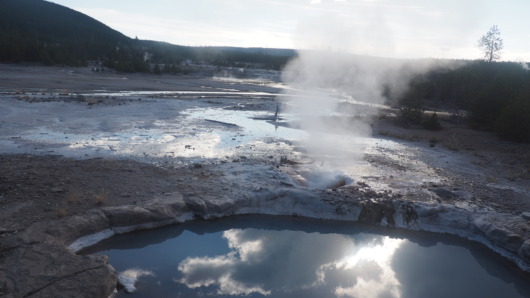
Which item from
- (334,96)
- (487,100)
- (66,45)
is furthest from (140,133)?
(66,45)

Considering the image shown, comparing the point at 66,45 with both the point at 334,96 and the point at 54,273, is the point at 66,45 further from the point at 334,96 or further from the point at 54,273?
the point at 54,273

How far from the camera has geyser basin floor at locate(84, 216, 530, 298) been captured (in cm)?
547

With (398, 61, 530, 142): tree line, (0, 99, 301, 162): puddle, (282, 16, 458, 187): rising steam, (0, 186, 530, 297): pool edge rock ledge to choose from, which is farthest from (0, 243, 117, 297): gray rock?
(398, 61, 530, 142): tree line

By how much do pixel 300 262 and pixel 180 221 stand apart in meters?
2.23

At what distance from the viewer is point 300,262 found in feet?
20.5

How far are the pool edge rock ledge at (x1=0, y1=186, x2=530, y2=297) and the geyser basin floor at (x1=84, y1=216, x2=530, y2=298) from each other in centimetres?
21

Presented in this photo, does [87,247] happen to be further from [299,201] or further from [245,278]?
[299,201]

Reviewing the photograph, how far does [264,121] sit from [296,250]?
1280 cm

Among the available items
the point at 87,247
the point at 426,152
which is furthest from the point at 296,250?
the point at 426,152

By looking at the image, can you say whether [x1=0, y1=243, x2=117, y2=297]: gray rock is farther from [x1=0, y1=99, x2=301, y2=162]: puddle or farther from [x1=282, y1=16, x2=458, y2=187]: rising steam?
[x1=282, y1=16, x2=458, y2=187]: rising steam

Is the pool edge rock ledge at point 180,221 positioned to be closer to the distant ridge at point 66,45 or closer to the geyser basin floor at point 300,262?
the geyser basin floor at point 300,262

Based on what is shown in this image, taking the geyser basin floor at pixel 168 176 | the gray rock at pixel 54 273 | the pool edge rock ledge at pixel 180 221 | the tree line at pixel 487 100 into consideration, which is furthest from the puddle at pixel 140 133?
the tree line at pixel 487 100

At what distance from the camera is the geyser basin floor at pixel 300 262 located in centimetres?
547

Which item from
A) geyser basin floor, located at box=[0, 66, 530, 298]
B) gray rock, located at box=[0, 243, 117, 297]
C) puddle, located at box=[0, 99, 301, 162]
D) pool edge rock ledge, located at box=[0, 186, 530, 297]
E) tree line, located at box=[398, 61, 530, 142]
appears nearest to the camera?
gray rock, located at box=[0, 243, 117, 297]
